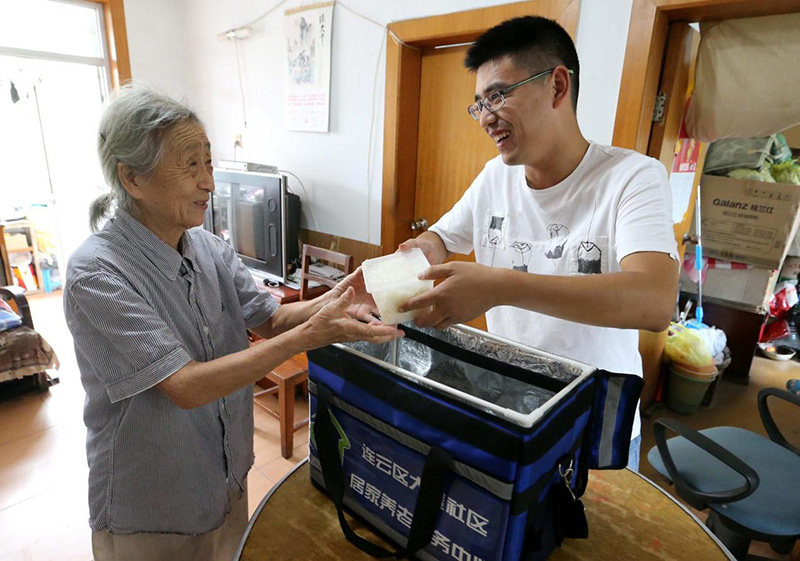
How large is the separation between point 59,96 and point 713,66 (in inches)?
211

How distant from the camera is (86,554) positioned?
1.91m

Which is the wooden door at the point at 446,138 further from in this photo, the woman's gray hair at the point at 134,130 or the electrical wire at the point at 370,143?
the woman's gray hair at the point at 134,130

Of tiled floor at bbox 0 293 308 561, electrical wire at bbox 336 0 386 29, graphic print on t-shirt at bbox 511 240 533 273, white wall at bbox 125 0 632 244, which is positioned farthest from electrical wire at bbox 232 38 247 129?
graphic print on t-shirt at bbox 511 240 533 273

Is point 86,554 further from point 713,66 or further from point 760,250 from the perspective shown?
point 760,250

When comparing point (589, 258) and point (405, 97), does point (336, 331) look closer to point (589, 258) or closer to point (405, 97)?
point (589, 258)

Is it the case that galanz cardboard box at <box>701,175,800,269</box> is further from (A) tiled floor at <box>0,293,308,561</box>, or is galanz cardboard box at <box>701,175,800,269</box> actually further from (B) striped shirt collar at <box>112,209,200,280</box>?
(B) striped shirt collar at <box>112,209,200,280</box>

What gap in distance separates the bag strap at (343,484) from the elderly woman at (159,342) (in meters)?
0.15

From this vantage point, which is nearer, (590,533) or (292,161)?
(590,533)

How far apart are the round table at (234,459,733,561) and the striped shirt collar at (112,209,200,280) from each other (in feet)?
1.72

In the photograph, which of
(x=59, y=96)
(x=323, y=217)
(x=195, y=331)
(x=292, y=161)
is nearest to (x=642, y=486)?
(x=195, y=331)

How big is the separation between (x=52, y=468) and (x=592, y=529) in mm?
2675

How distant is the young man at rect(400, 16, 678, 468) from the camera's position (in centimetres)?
85

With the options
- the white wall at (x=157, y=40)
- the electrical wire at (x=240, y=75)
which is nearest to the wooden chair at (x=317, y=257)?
the electrical wire at (x=240, y=75)

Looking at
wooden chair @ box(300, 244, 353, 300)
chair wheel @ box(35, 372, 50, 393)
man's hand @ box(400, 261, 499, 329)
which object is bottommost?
chair wheel @ box(35, 372, 50, 393)
